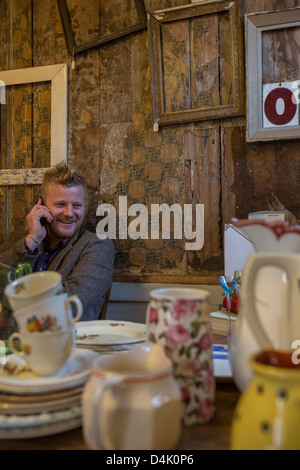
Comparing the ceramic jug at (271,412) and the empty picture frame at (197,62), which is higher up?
the empty picture frame at (197,62)

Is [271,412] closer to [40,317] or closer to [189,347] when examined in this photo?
[189,347]

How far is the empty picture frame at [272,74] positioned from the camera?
6.46ft

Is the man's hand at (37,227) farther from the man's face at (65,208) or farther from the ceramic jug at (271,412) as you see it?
the ceramic jug at (271,412)

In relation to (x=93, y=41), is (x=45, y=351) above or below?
below

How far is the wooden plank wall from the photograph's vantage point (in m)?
2.09

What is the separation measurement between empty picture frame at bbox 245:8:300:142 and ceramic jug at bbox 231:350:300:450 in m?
1.75

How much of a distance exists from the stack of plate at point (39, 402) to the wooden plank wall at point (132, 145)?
5.00 feet

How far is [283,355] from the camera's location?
519 mm

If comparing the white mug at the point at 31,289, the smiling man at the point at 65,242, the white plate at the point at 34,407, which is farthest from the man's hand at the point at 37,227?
the white plate at the point at 34,407

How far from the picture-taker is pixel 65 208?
86.6 inches

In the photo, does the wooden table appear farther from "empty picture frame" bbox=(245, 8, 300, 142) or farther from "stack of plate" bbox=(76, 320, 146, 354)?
"empty picture frame" bbox=(245, 8, 300, 142)

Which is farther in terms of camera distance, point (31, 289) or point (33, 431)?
point (31, 289)

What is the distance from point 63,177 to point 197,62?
96 centimetres

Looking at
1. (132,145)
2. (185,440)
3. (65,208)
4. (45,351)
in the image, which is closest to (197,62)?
(132,145)
